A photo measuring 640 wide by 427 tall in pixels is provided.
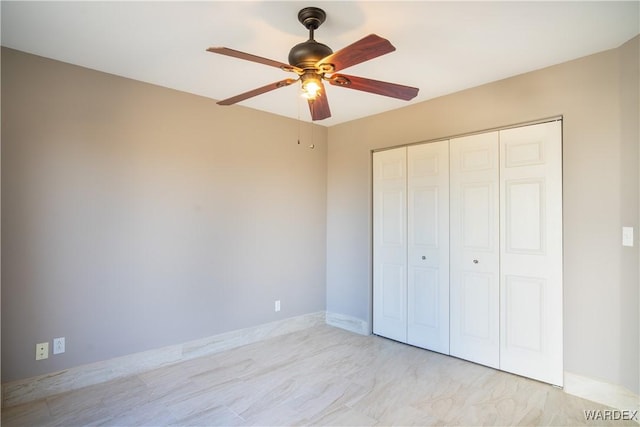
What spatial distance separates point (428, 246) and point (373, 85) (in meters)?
1.97

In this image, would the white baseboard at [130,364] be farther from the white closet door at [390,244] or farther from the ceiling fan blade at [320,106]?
Result: the ceiling fan blade at [320,106]

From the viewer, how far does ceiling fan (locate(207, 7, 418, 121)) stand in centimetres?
162

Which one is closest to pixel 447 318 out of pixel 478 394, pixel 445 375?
pixel 445 375

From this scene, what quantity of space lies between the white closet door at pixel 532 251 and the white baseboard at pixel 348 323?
57.9 inches

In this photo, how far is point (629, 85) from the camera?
2.37 meters

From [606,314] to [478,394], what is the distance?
1063mm

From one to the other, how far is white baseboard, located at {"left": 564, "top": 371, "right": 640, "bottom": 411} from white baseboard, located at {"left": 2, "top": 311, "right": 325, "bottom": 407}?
2599mm

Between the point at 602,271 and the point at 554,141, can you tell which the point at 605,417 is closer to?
the point at 602,271

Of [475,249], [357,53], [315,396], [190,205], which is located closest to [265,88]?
[357,53]

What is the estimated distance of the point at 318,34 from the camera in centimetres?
222

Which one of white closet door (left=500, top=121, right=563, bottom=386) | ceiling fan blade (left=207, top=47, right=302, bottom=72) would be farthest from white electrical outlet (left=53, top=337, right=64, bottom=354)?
white closet door (left=500, top=121, right=563, bottom=386)

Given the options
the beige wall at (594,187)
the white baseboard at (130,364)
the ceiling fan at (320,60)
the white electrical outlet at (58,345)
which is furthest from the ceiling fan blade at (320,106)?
the white electrical outlet at (58,345)

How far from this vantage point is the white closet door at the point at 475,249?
119 inches

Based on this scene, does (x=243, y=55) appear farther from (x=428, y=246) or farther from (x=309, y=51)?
(x=428, y=246)
